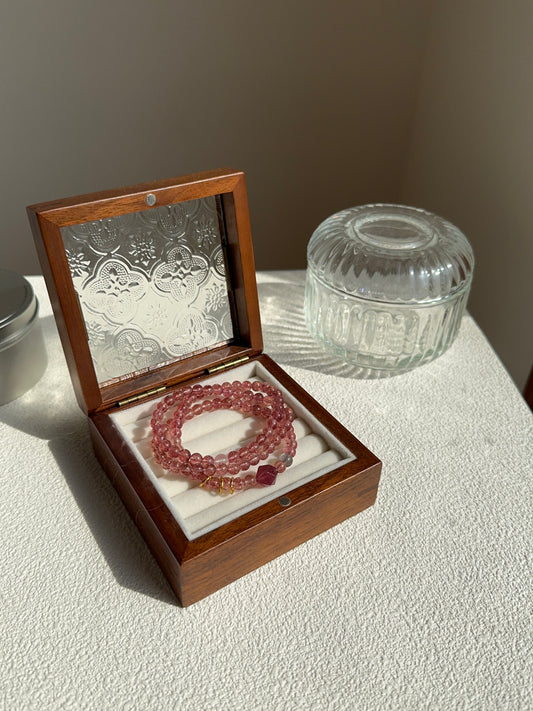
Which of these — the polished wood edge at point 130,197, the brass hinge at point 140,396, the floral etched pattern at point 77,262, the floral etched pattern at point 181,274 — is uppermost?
the polished wood edge at point 130,197

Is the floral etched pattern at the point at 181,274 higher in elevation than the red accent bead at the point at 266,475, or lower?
higher

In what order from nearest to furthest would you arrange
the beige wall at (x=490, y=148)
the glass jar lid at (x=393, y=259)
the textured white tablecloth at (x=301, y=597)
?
the textured white tablecloth at (x=301, y=597), the glass jar lid at (x=393, y=259), the beige wall at (x=490, y=148)

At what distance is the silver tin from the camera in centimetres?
60

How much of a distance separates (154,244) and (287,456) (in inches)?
8.9

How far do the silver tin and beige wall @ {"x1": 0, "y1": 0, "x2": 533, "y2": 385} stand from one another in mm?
Result: 568

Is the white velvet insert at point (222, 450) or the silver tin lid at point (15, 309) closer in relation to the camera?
the white velvet insert at point (222, 450)

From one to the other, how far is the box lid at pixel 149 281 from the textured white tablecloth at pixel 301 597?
97 millimetres

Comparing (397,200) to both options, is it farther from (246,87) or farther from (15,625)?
(15,625)

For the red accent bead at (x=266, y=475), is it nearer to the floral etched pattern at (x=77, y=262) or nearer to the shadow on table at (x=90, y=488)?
the shadow on table at (x=90, y=488)

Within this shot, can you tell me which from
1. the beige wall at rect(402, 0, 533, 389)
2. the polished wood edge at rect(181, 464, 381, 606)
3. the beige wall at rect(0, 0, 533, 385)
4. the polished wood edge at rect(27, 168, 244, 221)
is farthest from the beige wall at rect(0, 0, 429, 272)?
the polished wood edge at rect(181, 464, 381, 606)

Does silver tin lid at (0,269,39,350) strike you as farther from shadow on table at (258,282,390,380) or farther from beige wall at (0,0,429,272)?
beige wall at (0,0,429,272)

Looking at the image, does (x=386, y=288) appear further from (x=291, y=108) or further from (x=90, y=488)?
(x=291, y=108)

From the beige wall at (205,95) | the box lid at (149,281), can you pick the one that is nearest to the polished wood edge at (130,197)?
the box lid at (149,281)

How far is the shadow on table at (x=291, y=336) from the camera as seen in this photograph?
0.71 m
